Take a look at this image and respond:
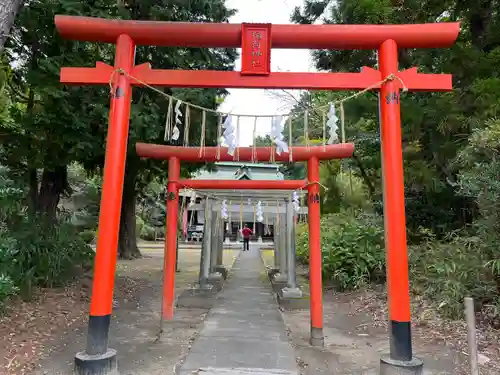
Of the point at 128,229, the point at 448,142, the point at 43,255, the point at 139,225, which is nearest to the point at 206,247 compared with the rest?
the point at 43,255

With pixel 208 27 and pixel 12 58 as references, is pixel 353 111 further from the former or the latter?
pixel 12 58

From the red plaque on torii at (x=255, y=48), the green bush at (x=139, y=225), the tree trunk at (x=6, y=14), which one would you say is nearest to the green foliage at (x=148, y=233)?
the green bush at (x=139, y=225)

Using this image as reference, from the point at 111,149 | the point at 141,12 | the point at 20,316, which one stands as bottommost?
the point at 20,316

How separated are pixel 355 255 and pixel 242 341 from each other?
15.1ft

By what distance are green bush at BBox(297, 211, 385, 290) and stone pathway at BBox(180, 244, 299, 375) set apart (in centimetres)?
174

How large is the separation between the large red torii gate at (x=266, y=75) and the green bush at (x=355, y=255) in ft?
16.7

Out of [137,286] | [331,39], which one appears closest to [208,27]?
[331,39]

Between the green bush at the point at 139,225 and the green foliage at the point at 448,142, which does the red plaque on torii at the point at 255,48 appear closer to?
the green foliage at the point at 448,142

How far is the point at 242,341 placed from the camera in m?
5.43

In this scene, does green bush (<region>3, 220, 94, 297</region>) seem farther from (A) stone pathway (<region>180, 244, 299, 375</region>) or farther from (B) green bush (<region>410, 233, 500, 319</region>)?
(B) green bush (<region>410, 233, 500, 319</region>)

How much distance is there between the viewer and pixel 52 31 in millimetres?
6891

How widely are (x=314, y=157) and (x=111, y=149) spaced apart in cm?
329

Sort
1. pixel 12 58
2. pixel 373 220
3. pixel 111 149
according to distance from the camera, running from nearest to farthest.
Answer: pixel 111 149 → pixel 12 58 → pixel 373 220

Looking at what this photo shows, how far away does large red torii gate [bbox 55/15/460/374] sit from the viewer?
4.11 m
